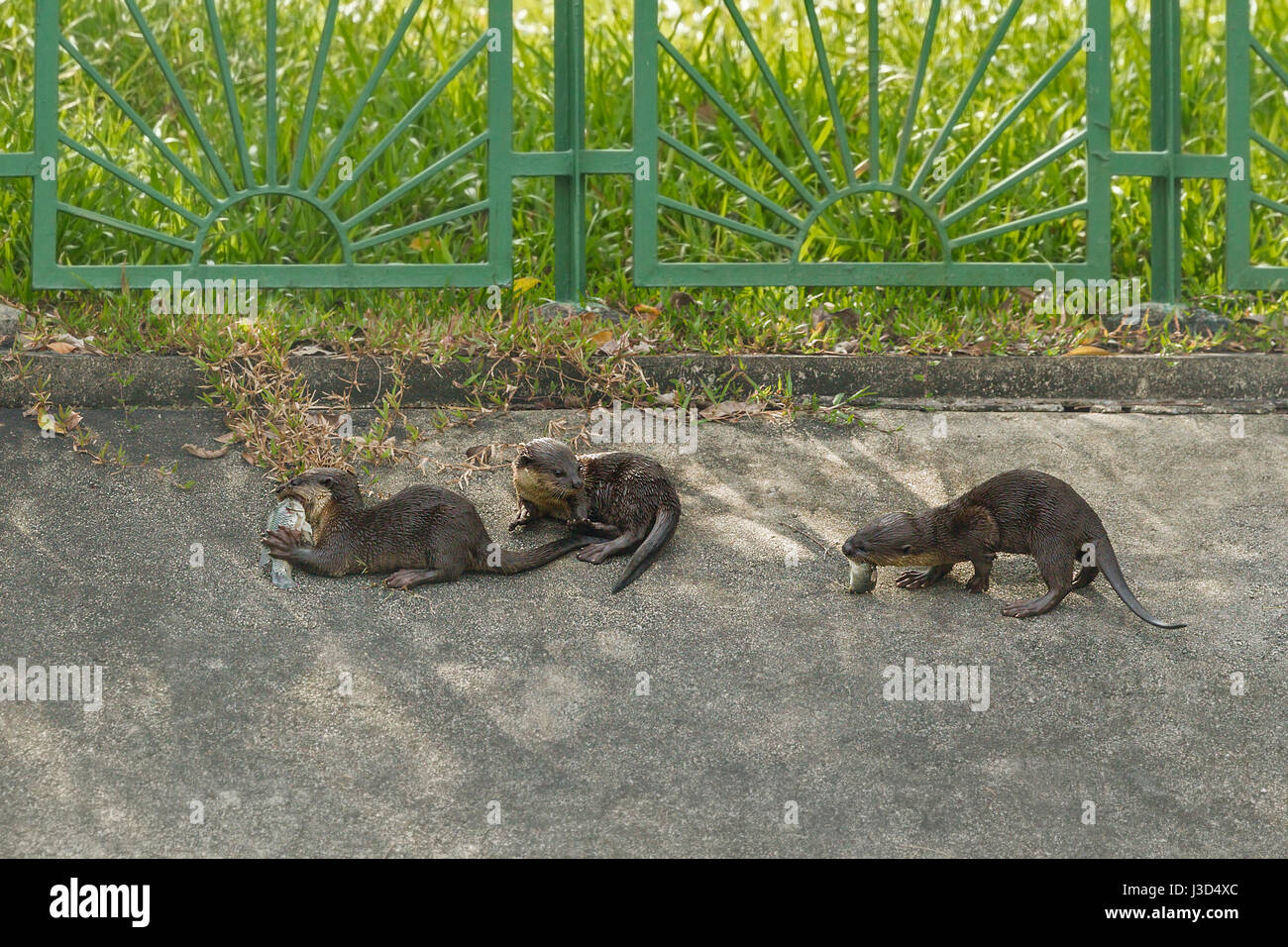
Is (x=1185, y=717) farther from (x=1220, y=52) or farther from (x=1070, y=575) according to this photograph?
(x=1220, y=52)

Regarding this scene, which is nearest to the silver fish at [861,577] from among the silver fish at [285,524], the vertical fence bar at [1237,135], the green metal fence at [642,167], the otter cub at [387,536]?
the otter cub at [387,536]

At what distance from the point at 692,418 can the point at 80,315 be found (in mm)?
2682

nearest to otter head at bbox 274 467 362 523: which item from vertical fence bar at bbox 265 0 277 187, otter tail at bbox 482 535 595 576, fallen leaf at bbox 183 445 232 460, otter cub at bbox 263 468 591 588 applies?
otter cub at bbox 263 468 591 588

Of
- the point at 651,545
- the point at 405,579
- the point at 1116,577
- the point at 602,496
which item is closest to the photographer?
the point at 1116,577

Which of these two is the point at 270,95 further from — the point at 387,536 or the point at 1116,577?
the point at 1116,577

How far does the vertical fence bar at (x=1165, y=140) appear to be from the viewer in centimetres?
588

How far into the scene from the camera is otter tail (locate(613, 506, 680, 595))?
13.8 ft

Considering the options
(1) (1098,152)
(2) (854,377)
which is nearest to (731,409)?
(2) (854,377)

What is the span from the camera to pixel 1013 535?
4.04m

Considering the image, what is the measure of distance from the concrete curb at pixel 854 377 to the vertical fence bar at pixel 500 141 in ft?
2.08

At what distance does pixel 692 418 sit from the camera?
517 cm

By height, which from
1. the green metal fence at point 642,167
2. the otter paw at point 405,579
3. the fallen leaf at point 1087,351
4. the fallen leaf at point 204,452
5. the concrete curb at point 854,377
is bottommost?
the otter paw at point 405,579

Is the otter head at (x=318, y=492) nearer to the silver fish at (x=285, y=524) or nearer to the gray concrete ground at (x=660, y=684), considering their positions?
the silver fish at (x=285, y=524)

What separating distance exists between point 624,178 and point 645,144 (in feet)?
4.88
